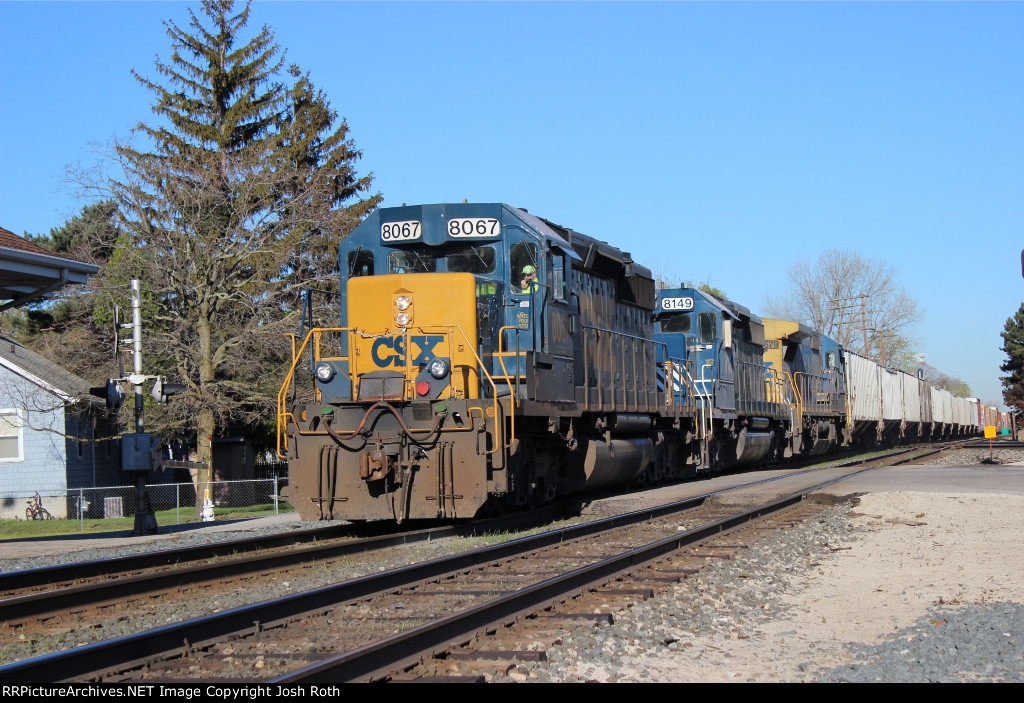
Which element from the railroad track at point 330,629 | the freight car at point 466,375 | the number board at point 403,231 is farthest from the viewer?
the number board at point 403,231

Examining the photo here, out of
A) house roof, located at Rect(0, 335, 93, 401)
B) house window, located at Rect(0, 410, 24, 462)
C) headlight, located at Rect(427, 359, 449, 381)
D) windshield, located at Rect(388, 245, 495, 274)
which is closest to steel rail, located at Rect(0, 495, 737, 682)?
headlight, located at Rect(427, 359, 449, 381)

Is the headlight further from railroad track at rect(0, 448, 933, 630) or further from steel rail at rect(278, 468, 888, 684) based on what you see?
steel rail at rect(278, 468, 888, 684)

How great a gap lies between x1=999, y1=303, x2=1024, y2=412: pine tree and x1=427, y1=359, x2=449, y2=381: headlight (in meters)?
85.9

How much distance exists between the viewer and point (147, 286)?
22.5 meters

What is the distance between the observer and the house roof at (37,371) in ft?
88.7

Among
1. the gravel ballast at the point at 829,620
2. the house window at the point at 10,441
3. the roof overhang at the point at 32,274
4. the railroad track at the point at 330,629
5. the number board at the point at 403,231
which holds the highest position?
the number board at the point at 403,231

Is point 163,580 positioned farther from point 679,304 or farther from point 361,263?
point 679,304

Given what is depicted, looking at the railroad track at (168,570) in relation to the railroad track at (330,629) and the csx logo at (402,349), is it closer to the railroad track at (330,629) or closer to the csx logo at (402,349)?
the railroad track at (330,629)

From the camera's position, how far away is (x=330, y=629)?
6.59 meters

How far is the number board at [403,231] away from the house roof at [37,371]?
16123 millimetres

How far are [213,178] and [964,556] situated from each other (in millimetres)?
18844

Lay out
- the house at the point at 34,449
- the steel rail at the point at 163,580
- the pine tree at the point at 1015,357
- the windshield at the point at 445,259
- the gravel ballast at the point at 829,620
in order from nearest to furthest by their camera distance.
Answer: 1. the gravel ballast at the point at 829,620
2. the steel rail at the point at 163,580
3. the windshield at the point at 445,259
4. the house at the point at 34,449
5. the pine tree at the point at 1015,357

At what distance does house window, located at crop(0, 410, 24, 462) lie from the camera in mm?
28312

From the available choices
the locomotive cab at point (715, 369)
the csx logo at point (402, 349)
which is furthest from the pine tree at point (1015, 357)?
the csx logo at point (402, 349)
